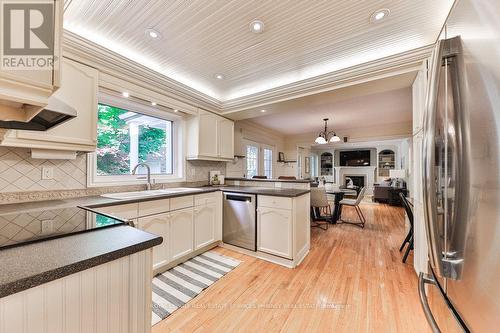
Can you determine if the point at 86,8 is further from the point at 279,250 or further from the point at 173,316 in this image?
the point at 279,250

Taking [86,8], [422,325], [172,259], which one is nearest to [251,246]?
[172,259]

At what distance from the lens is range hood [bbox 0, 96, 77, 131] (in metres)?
0.89

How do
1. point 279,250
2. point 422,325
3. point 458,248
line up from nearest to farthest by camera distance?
point 458,248
point 422,325
point 279,250

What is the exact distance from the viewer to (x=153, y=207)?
203 cm

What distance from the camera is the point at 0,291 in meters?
0.46

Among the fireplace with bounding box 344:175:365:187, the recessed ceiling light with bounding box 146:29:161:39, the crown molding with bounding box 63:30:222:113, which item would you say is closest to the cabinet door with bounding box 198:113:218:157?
the crown molding with bounding box 63:30:222:113

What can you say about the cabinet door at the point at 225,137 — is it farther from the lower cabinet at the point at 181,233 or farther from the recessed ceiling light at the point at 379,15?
the recessed ceiling light at the point at 379,15

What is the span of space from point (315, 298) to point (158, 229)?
65.1 inches

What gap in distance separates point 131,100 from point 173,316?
7.62 ft

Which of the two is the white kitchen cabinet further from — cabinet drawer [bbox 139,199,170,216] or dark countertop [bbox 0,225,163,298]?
dark countertop [bbox 0,225,163,298]

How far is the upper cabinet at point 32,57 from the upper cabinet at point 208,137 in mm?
2401

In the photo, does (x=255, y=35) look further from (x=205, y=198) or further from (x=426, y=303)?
(x=426, y=303)

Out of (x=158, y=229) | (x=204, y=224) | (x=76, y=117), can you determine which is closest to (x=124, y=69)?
(x=76, y=117)

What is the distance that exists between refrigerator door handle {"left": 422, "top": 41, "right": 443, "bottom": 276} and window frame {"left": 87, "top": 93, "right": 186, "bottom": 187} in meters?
2.63
